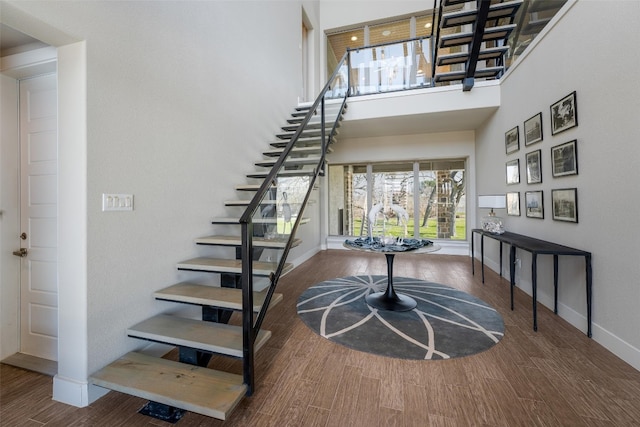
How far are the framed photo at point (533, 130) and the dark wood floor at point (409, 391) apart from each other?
2.18 m

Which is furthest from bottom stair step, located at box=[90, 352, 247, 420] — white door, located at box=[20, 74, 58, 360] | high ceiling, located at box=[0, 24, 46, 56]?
high ceiling, located at box=[0, 24, 46, 56]

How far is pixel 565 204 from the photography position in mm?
2658

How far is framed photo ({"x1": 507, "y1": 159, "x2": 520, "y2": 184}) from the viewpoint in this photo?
3.74 m

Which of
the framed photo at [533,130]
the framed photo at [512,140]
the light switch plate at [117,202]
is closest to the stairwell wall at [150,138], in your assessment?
the light switch plate at [117,202]

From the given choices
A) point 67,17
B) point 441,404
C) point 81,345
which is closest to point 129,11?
point 67,17

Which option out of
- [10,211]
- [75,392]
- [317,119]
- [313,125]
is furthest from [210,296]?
[317,119]

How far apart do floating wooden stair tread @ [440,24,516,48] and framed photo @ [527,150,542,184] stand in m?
1.76

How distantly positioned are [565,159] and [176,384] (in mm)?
3870

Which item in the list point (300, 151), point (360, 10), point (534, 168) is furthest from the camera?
point (360, 10)

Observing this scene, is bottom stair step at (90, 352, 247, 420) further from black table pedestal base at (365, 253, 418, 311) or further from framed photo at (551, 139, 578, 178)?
framed photo at (551, 139, 578, 178)

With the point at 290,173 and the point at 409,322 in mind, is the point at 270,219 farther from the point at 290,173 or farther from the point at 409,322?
the point at 409,322

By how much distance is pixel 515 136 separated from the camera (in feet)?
12.4

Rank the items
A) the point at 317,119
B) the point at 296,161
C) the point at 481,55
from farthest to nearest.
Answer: the point at 481,55 < the point at 317,119 < the point at 296,161

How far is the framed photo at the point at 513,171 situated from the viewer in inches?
147
